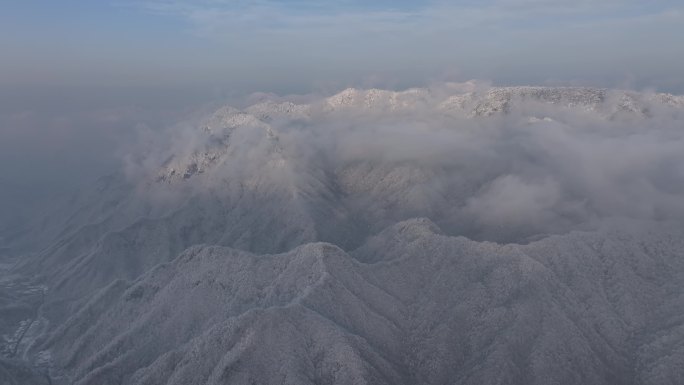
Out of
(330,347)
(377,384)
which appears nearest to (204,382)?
(330,347)

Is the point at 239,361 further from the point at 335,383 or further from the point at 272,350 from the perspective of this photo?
the point at 335,383

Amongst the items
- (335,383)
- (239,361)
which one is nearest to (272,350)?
(239,361)

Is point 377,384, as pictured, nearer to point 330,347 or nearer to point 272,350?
point 330,347

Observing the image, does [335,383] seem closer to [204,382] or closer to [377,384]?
[377,384]

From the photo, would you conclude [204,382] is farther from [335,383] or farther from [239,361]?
[335,383]

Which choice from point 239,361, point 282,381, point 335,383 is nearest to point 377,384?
point 335,383

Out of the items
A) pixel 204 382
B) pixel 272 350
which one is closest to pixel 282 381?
pixel 272 350
